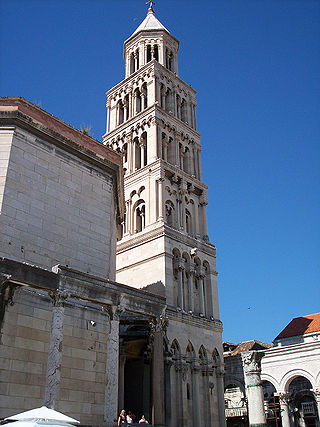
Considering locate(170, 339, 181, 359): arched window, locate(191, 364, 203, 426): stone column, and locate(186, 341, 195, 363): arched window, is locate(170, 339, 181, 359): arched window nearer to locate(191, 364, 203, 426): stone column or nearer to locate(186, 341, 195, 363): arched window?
locate(186, 341, 195, 363): arched window

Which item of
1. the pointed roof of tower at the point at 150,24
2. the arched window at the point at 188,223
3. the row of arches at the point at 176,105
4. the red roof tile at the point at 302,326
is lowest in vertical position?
the red roof tile at the point at 302,326

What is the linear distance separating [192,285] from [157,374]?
1382 centimetres

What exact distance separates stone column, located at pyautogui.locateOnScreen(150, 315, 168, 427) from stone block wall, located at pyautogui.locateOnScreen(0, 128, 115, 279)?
13.4 ft

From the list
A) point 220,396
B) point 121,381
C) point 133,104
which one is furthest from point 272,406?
point 133,104

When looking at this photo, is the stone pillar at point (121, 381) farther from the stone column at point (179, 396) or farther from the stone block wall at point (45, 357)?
the stone block wall at point (45, 357)

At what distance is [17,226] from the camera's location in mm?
18781

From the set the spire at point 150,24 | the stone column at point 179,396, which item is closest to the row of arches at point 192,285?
the stone column at point 179,396

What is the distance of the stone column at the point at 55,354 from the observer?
1500 centimetres

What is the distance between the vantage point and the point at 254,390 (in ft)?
65.1

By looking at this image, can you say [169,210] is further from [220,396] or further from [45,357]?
[45,357]

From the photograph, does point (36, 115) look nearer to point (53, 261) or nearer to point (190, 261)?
point (53, 261)

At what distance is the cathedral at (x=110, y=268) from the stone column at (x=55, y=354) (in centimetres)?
4

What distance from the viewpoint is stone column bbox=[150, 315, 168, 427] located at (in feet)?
58.9

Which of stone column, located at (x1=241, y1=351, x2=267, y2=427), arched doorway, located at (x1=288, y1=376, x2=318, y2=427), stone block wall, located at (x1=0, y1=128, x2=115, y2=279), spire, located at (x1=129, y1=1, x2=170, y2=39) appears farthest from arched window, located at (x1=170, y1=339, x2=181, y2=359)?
spire, located at (x1=129, y1=1, x2=170, y2=39)
